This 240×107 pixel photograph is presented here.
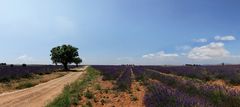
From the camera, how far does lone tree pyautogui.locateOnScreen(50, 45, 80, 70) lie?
67562 mm

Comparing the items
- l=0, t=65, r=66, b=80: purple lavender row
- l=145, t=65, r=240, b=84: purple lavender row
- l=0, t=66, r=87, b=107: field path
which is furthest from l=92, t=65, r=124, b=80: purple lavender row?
l=0, t=65, r=66, b=80: purple lavender row

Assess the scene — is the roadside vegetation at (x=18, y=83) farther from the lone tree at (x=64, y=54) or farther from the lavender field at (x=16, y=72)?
the lone tree at (x=64, y=54)

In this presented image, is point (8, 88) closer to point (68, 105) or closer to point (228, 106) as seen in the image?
point (68, 105)

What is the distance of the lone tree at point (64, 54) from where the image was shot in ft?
222

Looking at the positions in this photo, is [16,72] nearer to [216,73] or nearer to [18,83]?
[18,83]

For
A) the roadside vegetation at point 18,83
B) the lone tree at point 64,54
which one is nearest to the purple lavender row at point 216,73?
the roadside vegetation at point 18,83

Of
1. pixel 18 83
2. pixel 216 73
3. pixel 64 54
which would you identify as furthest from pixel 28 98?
pixel 64 54

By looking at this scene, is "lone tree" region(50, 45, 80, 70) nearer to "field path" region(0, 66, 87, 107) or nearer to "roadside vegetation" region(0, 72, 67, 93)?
"roadside vegetation" region(0, 72, 67, 93)

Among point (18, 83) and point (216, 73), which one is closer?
point (18, 83)

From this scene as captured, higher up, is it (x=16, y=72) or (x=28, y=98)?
(x=16, y=72)

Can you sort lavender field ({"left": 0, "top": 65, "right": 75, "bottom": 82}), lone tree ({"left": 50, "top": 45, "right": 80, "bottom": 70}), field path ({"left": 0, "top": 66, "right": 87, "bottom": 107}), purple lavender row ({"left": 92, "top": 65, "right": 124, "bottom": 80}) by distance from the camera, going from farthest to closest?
lone tree ({"left": 50, "top": 45, "right": 80, "bottom": 70})
lavender field ({"left": 0, "top": 65, "right": 75, "bottom": 82})
purple lavender row ({"left": 92, "top": 65, "right": 124, "bottom": 80})
field path ({"left": 0, "top": 66, "right": 87, "bottom": 107})

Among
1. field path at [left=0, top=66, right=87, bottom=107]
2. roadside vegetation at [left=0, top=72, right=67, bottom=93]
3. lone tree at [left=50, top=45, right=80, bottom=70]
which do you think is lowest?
field path at [left=0, top=66, right=87, bottom=107]

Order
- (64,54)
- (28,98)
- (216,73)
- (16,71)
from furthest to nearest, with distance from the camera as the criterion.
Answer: (64,54), (16,71), (216,73), (28,98)

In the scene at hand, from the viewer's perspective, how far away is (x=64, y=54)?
6750 cm
